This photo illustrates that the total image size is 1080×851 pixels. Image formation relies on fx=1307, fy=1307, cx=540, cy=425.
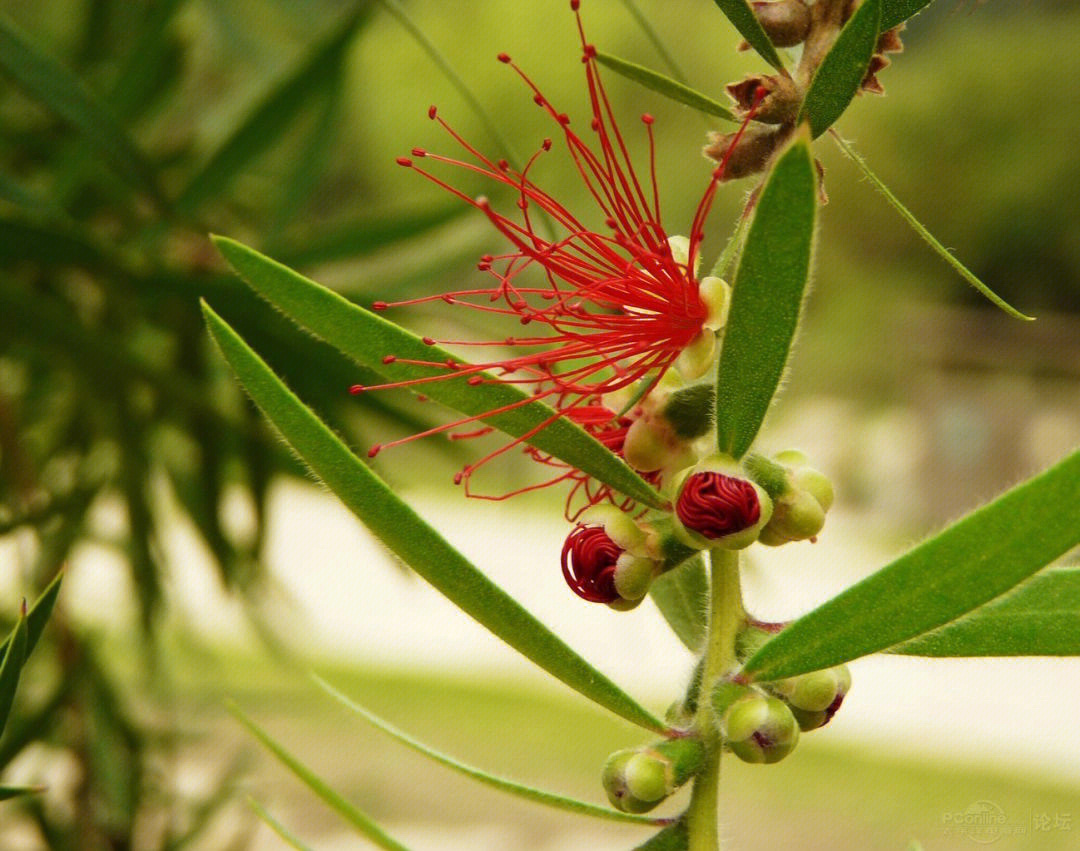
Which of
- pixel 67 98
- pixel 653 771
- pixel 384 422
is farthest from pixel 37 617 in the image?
pixel 384 422

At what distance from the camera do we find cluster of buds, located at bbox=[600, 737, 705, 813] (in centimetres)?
21

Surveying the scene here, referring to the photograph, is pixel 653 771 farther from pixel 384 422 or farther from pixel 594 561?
pixel 384 422

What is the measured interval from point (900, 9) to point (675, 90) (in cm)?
4

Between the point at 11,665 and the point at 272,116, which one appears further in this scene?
the point at 272,116

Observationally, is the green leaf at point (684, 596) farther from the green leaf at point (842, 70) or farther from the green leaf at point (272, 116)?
the green leaf at point (272, 116)

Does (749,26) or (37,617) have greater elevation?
(749,26)

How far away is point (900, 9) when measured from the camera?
0.21 meters

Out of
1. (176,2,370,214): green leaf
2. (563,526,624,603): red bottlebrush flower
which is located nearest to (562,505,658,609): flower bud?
(563,526,624,603): red bottlebrush flower

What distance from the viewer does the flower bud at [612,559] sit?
229mm

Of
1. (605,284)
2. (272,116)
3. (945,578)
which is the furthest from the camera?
(272,116)

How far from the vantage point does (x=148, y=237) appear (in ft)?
1.86

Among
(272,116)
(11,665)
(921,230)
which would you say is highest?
(272,116)

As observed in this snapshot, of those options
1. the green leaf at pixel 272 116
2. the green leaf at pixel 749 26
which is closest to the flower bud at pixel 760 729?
the green leaf at pixel 749 26

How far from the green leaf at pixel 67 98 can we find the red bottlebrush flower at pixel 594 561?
0.24m
